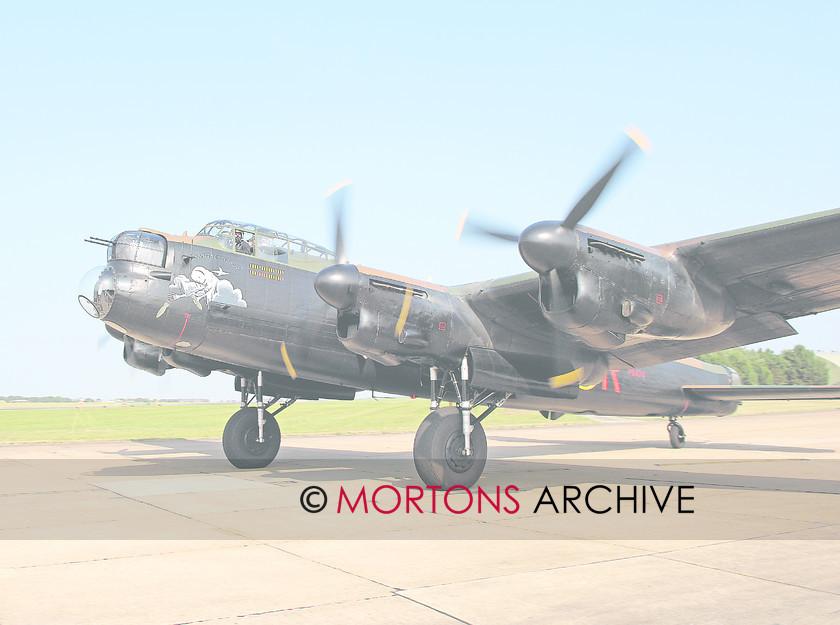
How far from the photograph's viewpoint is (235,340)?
12086 millimetres

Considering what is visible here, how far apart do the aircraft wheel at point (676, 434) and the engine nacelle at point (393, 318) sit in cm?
1291

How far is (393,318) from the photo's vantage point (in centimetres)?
1090

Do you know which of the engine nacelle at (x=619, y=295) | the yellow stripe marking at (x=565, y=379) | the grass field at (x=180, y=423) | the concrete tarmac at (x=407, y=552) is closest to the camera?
the concrete tarmac at (x=407, y=552)

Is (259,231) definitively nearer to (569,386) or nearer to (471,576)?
(569,386)

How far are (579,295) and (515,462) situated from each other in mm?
8317

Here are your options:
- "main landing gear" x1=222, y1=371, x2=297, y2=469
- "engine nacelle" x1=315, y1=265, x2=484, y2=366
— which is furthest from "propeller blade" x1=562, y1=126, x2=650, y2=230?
"main landing gear" x1=222, y1=371, x2=297, y2=469

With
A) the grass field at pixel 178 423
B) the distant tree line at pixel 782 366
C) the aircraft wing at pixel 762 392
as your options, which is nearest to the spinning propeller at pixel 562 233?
the aircraft wing at pixel 762 392

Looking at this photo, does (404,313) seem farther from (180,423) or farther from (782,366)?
(782,366)

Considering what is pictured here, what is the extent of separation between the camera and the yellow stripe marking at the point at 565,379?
12734 mm

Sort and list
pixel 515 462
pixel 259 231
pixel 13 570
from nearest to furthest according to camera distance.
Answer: pixel 13 570 → pixel 259 231 → pixel 515 462

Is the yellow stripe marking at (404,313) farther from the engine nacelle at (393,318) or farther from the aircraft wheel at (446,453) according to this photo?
the aircraft wheel at (446,453)

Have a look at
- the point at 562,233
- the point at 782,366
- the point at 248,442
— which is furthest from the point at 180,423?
the point at 782,366

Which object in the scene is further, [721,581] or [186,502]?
[186,502]

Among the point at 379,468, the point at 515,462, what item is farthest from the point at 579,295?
the point at 515,462
